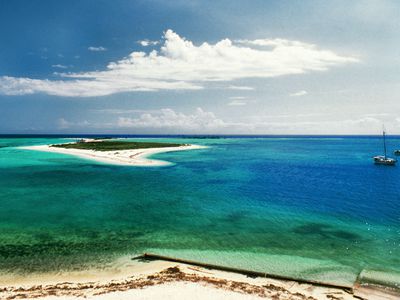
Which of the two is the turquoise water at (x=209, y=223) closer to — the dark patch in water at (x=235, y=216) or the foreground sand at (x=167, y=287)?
the dark patch in water at (x=235, y=216)

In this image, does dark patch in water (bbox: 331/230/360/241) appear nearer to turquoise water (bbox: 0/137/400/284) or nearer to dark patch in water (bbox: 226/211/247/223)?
turquoise water (bbox: 0/137/400/284)

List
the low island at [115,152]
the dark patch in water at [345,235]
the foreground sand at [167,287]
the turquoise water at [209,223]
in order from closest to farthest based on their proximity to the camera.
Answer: the foreground sand at [167,287]
the turquoise water at [209,223]
the dark patch in water at [345,235]
the low island at [115,152]

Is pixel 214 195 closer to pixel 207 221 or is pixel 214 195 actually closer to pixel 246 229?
pixel 207 221

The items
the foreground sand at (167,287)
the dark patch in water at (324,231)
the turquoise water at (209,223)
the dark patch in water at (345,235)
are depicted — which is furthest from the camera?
the dark patch in water at (324,231)

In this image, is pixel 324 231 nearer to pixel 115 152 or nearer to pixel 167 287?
pixel 167 287

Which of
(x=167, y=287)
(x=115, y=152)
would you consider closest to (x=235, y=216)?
(x=167, y=287)

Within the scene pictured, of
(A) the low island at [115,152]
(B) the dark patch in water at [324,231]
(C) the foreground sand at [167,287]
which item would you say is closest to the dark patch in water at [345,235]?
(B) the dark patch in water at [324,231]
